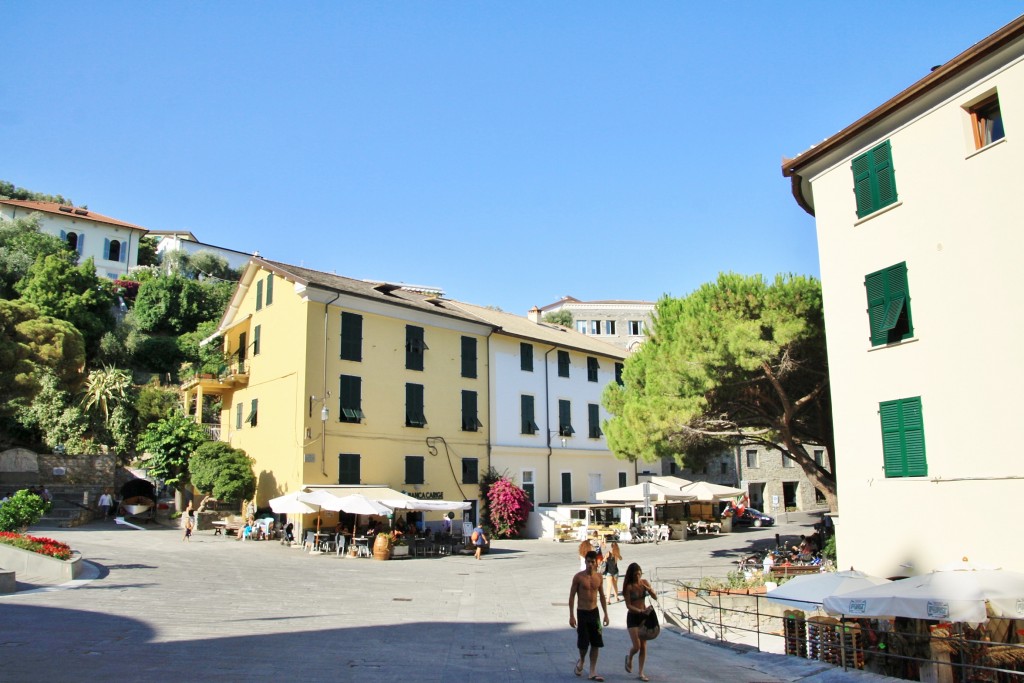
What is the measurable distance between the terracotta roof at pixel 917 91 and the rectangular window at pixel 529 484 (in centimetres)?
2111

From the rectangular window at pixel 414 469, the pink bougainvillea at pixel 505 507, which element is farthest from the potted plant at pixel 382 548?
the pink bougainvillea at pixel 505 507

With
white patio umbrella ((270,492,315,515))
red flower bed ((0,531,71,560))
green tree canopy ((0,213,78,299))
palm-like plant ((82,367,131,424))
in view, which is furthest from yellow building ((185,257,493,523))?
green tree canopy ((0,213,78,299))

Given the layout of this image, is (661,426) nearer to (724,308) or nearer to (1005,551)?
(724,308)

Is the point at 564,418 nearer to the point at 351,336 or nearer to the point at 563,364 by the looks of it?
the point at 563,364

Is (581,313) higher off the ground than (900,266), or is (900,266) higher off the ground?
(581,313)

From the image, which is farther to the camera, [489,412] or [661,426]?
[489,412]

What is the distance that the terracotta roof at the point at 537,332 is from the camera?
3688 cm

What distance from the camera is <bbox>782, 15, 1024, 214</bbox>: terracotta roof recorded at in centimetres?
1227

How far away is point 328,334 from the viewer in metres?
28.1

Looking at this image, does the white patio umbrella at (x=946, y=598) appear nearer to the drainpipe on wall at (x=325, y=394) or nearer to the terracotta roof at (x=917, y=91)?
the terracotta roof at (x=917, y=91)

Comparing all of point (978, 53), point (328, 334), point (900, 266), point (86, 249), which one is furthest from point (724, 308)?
point (86, 249)

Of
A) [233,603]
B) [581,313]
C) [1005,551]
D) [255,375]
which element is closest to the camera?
[1005,551]

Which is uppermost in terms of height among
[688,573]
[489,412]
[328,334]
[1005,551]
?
[328,334]

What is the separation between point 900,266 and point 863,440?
352cm
